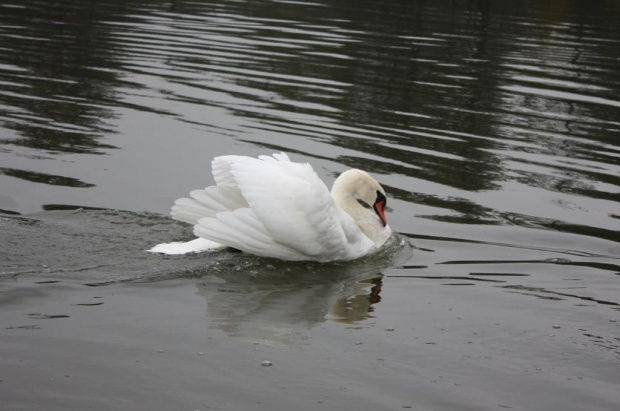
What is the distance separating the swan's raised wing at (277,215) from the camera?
8438 mm

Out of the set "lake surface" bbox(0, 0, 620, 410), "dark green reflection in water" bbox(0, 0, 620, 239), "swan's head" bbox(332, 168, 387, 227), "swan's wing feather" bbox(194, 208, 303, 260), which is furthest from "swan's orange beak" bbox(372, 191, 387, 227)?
"swan's wing feather" bbox(194, 208, 303, 260)

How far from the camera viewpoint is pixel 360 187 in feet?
31.8

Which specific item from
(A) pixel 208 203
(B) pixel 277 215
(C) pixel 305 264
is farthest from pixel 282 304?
(A) pixel 208 203

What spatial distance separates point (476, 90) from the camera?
669 inches

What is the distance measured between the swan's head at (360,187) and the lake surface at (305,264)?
51 cm

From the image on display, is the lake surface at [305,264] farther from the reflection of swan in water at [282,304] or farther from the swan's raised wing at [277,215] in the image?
the swan's raised wing at [277,215]

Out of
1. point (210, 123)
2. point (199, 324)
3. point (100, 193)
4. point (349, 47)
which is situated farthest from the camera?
point (349, 47)

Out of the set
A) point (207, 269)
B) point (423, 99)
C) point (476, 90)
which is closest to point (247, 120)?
point (423, 99)

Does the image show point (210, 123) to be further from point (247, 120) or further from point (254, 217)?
point (254, 217)

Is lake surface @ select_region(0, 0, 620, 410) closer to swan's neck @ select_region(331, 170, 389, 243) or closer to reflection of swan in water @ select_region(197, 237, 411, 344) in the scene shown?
reflection of swan in water @ select_region(197, 237, 411, 344)

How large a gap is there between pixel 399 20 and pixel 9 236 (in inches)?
733

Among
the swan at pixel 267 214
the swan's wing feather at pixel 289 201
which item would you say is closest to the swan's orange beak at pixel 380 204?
the swan at pixel 267 214

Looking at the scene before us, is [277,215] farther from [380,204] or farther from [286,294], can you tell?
[380,204]

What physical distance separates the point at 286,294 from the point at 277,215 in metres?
0.71
